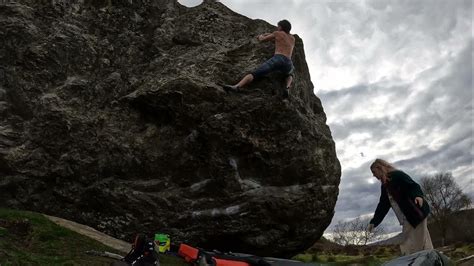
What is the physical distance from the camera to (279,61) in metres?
13.4

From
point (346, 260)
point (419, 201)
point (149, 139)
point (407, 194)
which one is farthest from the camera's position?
point (346, 260)

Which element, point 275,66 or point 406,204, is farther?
point 275,66

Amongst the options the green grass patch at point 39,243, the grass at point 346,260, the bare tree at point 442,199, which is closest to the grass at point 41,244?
the green grass patch at point 39,243

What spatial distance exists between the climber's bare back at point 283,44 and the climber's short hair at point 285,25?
0.43 feet

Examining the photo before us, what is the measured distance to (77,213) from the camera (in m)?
12.6

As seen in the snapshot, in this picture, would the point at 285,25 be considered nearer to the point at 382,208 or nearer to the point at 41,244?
the point at 382,208

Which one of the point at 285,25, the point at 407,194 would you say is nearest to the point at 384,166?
the point at 407,194

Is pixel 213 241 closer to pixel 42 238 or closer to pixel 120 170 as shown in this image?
pixel 120 170

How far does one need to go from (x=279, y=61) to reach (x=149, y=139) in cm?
483

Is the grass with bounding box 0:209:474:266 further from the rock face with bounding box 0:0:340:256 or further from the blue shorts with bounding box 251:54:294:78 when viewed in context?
the blue shorts with bounding box 251:54:294:78

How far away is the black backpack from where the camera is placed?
9.23m

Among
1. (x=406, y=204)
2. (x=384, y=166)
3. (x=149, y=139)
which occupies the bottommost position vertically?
(x=406, y=204)

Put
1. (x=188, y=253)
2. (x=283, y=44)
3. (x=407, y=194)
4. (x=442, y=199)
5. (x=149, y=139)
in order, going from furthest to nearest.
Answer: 1. (x=442, y=199)
2. (x=283, y=44)
3. (x=149, y=139)
4. (x=188, y=253)
5. (x=407, y=194)

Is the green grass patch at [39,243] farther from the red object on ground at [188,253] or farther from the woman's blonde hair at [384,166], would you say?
the woman's blonde hair at [384,166]
